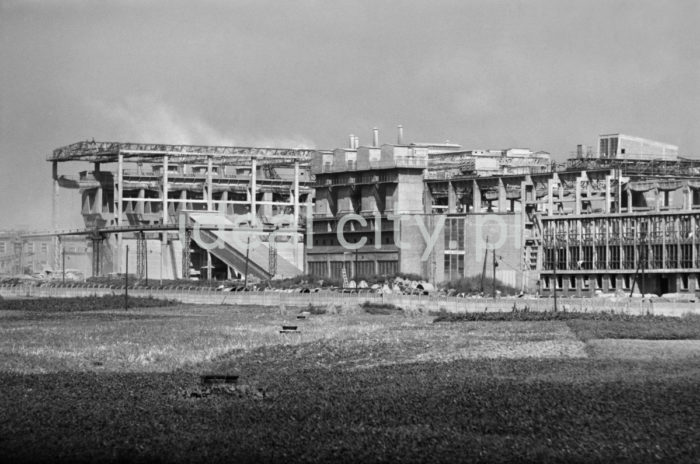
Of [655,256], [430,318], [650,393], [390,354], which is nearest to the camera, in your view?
[650,393]

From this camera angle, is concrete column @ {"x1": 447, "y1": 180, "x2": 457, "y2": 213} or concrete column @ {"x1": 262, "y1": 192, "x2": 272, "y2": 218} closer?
concrete column @ {"x1": 447, "y1": 180, "x2": 457, "y2": 213}

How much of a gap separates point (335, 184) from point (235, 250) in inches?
626

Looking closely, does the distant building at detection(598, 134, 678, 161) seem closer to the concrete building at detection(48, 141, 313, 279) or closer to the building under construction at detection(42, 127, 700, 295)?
the building under construction at detection(42, 127, 700, 295)

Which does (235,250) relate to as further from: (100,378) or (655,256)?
(100,378)

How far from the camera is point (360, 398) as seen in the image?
32.0 metres

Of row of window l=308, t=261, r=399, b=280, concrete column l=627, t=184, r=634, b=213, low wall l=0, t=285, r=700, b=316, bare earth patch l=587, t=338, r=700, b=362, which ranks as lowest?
bare earth patch l=587, t=338, r=700, b=362

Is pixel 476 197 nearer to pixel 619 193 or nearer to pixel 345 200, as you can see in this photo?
pixel 619 193

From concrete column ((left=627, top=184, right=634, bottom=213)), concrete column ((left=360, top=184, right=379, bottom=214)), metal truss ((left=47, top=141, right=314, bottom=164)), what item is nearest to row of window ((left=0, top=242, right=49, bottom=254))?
metal truss ((left=47, top=141, right=314, bottom=164))

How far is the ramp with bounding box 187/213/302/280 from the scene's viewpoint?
12625 cm

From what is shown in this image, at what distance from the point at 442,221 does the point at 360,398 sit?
75.3 metres

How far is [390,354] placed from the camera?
45719mm

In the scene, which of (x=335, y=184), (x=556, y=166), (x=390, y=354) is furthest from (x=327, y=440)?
(x=335, y=184)

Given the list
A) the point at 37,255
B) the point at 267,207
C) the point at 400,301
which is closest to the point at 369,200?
the point at 400,301

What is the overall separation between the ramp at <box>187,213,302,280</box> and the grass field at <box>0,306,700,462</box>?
7101 centimetres
